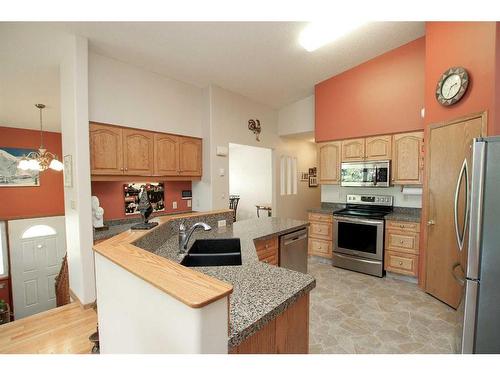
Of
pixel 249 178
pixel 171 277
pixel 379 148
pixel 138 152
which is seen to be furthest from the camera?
pixel 249 178

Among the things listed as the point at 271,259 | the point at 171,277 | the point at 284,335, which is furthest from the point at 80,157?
the point at 284,335

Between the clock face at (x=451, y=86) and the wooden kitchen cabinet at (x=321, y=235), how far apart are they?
2.10 m

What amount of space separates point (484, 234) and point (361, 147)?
233 centimetres

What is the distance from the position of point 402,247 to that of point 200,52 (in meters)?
3.63

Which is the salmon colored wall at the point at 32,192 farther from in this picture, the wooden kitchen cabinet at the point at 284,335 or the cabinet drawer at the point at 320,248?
the wooden kitchen cabinet at the point at 284,335

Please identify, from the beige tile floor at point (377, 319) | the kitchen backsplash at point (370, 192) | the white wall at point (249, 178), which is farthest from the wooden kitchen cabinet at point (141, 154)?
the white wall at point (249, 178)

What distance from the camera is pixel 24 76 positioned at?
121 inches

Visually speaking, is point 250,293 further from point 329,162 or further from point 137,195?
point 329,162

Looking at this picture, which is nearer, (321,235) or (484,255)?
(484,255)

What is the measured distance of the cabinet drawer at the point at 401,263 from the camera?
3043mm

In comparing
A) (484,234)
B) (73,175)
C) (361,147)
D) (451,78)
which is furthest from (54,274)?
(451,78)

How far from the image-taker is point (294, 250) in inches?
100
